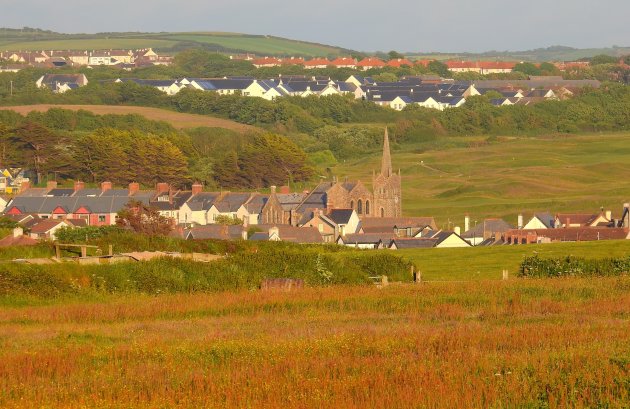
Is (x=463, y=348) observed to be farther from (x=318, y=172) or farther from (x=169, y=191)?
(x=318, y=172)

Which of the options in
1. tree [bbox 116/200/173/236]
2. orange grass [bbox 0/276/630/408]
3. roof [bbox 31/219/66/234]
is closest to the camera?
orange grass [bbox 0/276/630/408]

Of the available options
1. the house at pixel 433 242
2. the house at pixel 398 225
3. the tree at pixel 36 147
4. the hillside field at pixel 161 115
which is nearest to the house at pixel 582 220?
the house at pixel 398 225

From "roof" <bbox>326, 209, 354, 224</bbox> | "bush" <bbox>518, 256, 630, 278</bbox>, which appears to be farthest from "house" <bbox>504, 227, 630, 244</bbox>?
"bush" <bbox>518, 256, 630, 278</bbox>

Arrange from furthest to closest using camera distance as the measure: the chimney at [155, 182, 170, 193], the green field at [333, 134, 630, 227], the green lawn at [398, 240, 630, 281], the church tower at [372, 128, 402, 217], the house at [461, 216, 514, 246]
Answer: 1. the green field at [333, 134, 630, 227]
2. the chimney at [155, 182, 170, 193]
3. the church tower at [372, 128, 402, 217]
4. the house at [461, 216, 514, 246]
5. the green lawn at [398, 240, 630, 281]

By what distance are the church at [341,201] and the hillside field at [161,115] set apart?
1898 inches

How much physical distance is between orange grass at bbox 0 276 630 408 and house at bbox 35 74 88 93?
14701 centimetres

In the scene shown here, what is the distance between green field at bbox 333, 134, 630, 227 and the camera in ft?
319

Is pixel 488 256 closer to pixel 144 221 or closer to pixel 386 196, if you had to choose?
pixel 144 221

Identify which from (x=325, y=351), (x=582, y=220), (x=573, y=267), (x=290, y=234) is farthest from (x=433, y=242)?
(x=325, y=351)

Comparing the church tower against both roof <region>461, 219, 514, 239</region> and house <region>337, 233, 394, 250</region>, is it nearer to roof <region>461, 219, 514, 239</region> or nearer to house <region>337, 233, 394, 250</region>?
roof <region>461, 219, 514, 239</region>

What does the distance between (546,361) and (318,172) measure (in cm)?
9373

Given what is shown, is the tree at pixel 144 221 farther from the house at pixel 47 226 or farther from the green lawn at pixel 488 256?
the green lawn at pixel 488 256

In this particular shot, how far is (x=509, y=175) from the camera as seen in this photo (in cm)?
11681

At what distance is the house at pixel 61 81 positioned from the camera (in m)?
176
